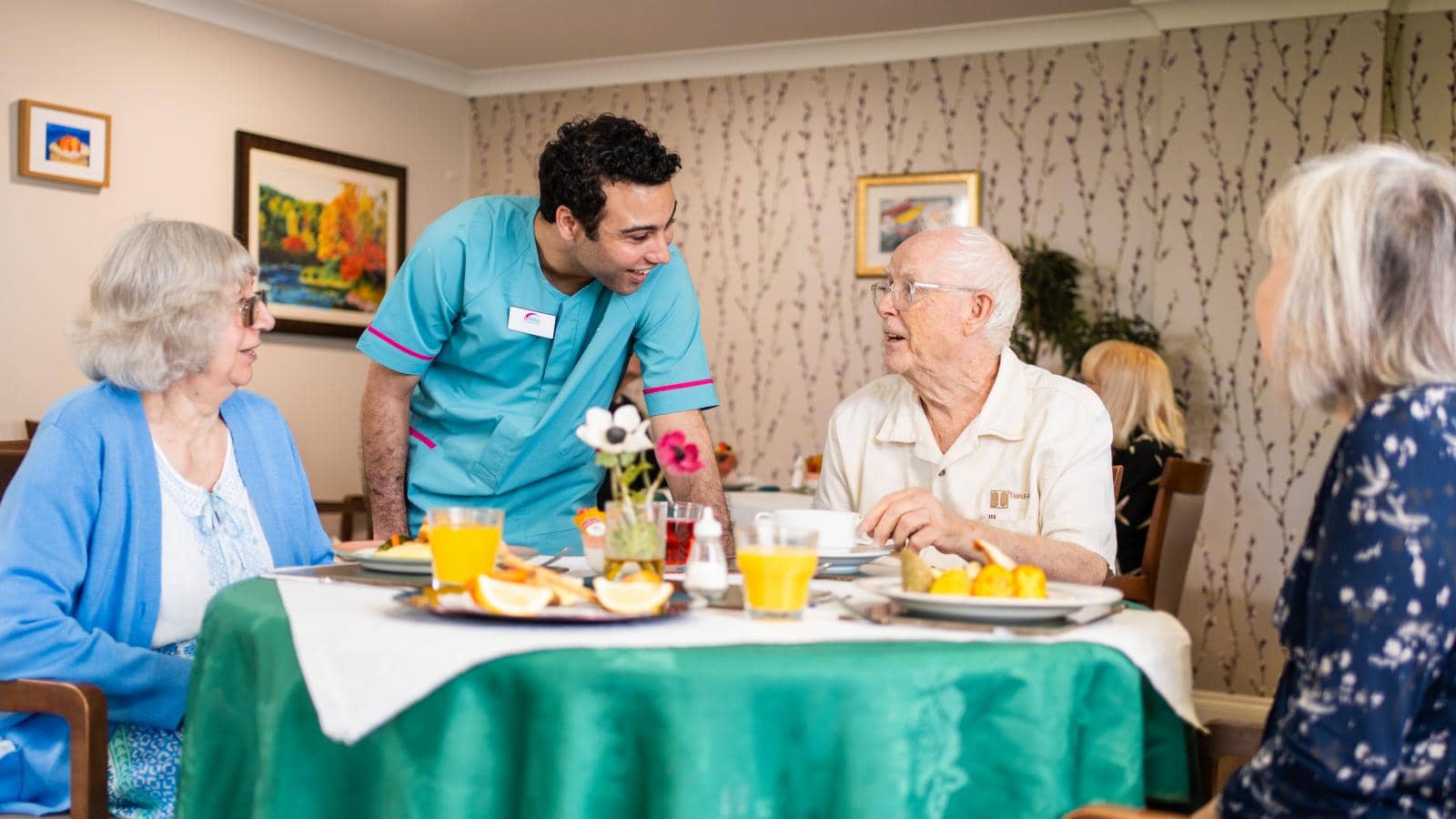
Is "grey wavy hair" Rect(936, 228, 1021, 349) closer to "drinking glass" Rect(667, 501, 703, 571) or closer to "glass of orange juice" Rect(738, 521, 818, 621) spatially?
"drinking glass" Rect(667, 501, 703, 571)

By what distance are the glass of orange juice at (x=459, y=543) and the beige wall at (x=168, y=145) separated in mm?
4272

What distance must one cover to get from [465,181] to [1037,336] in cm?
338

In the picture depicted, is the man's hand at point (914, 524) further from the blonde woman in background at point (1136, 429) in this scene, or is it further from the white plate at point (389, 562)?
the blonde woman in background at point (1136, 429)

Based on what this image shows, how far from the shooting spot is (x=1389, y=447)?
111 centimetres

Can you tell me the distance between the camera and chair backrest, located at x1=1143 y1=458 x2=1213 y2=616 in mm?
3463

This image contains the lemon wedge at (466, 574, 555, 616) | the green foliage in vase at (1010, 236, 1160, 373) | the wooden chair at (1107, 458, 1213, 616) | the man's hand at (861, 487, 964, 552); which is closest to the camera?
the lemon wedge at (466, 574, 555, 616)

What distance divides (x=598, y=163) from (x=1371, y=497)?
1.52 m

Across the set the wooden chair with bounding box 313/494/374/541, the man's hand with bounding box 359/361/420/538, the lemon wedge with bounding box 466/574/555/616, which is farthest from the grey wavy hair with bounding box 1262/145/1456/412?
the wooden chair with bounding box 313/494/374/541

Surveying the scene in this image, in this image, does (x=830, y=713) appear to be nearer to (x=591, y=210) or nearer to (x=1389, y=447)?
(x=1389, y=447)

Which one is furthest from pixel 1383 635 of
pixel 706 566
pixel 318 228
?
pixel 318 228

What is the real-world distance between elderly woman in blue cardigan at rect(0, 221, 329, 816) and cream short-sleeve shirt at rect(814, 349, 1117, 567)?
100cm

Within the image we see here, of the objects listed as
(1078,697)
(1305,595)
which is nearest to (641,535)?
(1078,697)

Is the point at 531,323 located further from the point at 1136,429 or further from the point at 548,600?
the point at 1136,429

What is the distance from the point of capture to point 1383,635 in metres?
1.08
